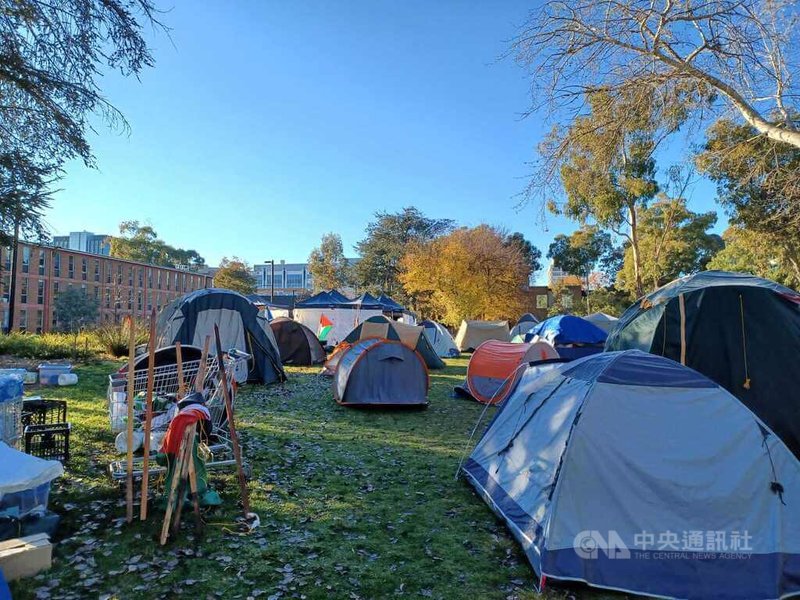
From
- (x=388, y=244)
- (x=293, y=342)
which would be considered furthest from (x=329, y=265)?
(x=293, y=342)

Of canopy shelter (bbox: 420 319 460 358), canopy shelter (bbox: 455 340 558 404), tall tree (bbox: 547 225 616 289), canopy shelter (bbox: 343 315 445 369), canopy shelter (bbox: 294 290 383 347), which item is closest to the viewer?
canopy shelter (bbox: 455 340 558 404)

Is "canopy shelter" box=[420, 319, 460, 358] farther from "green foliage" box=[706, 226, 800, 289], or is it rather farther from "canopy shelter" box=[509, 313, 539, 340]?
"green foliage" box=[706, 226, 800, 289]

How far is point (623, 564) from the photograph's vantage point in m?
3.59

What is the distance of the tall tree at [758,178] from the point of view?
30.5 ft

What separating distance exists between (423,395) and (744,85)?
7.74 metres

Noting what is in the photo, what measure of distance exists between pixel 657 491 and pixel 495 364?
25.4 ft

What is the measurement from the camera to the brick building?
156 ft

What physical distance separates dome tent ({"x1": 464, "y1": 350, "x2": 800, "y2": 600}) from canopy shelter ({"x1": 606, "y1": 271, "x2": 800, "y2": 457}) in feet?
8.62

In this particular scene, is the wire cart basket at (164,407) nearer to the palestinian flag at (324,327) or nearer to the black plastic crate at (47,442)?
the black plastic crate at (47,442)

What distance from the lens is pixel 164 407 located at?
19.3 feet

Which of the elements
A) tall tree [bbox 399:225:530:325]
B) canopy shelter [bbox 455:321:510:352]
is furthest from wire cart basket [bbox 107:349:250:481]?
tall tree [bbox 399:225:530:325]

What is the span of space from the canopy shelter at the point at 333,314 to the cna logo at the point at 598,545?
72.5 ft

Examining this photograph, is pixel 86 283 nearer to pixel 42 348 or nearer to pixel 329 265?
pixel 329 265

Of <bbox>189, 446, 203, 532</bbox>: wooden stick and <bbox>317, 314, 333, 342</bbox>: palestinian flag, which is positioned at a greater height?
<bbox>317, 314, 333, 342</bbox>: palestinian flag
